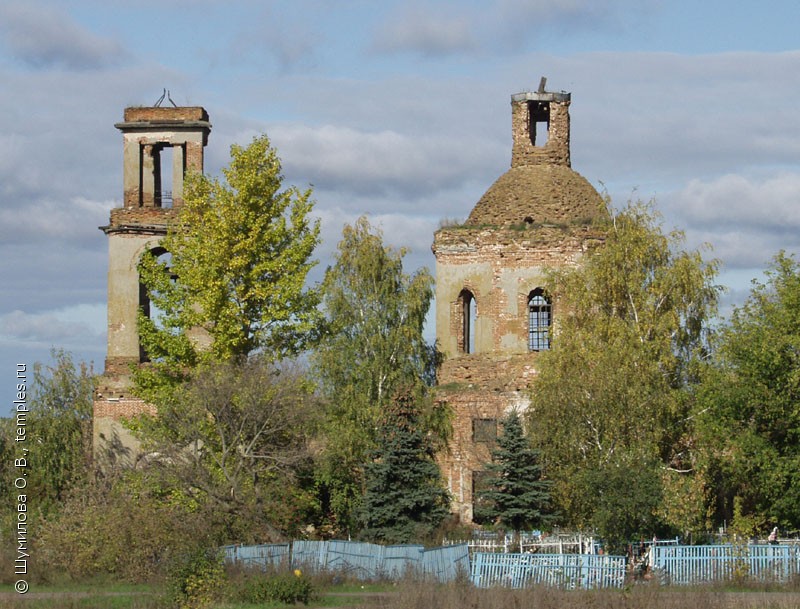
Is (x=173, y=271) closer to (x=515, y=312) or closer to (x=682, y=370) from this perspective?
(x=515, y=312)

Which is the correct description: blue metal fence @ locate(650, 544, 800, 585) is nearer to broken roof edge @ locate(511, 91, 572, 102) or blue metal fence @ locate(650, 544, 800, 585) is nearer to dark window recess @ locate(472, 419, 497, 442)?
dark window recess @ locate(472, 419, 497, 442)

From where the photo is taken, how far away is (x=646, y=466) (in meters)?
33.2

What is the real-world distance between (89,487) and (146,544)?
6.67 m

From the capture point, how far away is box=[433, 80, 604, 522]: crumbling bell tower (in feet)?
130

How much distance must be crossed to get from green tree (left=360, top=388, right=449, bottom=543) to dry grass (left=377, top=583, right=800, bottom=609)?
1036 cm

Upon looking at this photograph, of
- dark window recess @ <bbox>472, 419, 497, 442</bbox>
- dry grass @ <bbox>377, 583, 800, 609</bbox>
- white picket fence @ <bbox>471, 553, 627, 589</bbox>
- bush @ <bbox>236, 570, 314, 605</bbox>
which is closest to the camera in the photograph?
dry grass @ <bbox>377, 583, 800, 609</bbox>

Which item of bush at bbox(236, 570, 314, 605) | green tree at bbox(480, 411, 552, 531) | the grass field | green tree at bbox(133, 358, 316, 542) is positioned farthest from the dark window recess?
bush at bbox(236, 570, 314, 605)

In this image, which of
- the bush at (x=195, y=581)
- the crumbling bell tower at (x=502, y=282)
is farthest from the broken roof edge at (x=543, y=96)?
the bush at (x=195, y=581)

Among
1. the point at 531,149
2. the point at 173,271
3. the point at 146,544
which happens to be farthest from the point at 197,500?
the point at 531,149

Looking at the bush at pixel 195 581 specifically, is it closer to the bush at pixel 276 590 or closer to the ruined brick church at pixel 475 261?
the bush at pixel 276 590

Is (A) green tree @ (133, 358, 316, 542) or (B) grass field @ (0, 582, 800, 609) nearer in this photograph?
(B) grass field @ (0, 582, 800, 609)

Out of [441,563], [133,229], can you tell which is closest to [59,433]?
[133,229]

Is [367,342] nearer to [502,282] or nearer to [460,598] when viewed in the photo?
[502,282]

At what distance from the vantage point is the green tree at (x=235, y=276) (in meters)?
37.7
